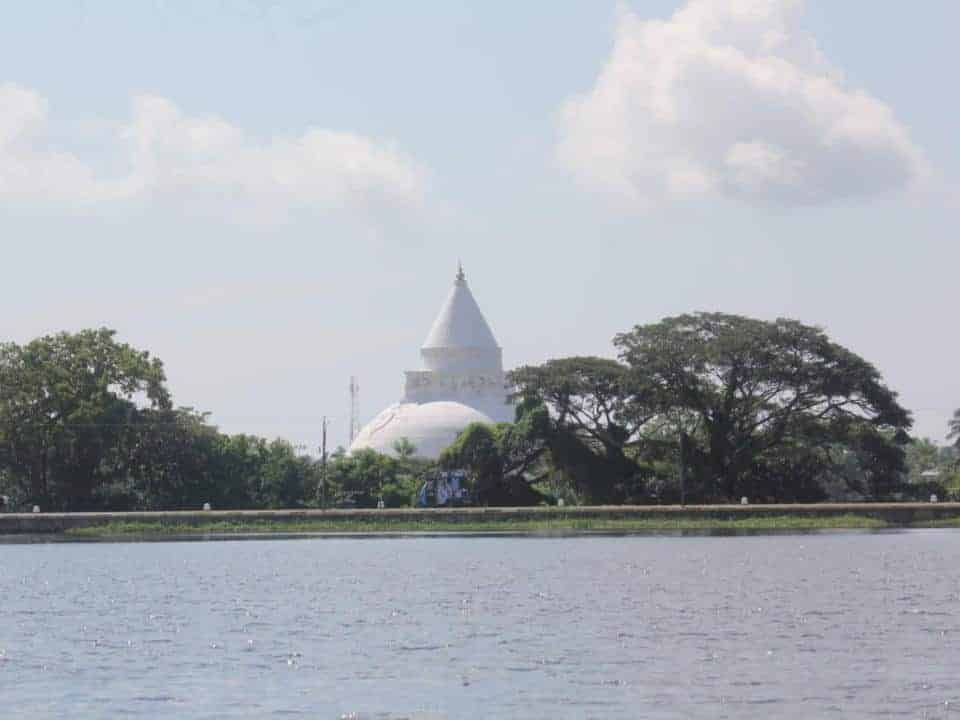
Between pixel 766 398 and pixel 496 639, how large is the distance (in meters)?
56.1

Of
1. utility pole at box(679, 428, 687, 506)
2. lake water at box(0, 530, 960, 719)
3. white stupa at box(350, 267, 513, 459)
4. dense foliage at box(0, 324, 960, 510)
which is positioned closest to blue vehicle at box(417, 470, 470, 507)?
dense foliage at box(0, 324, 960, 510)

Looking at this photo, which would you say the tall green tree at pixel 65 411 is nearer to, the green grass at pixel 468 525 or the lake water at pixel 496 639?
the green grass at pixel 468 525

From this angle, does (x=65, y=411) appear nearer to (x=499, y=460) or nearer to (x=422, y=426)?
(x=499, y=460)

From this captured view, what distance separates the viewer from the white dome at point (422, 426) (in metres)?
136

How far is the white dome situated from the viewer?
447 ft

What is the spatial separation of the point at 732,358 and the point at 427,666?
57822mm

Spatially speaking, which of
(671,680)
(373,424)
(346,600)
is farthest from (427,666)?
(373,424)

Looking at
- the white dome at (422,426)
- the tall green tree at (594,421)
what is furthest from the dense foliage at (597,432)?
the white dome at (422,426)

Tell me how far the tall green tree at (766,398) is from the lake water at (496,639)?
29534 mm

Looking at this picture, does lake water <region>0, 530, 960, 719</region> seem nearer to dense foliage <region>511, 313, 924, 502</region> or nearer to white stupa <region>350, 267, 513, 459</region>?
dense foliage <region>511, 313, 924, 502</region>

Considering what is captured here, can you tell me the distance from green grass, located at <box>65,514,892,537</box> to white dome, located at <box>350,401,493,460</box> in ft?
Result: 176

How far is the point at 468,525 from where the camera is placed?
7994cm

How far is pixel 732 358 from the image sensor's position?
83.9 m

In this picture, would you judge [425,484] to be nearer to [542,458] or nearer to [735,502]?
[542,458]
